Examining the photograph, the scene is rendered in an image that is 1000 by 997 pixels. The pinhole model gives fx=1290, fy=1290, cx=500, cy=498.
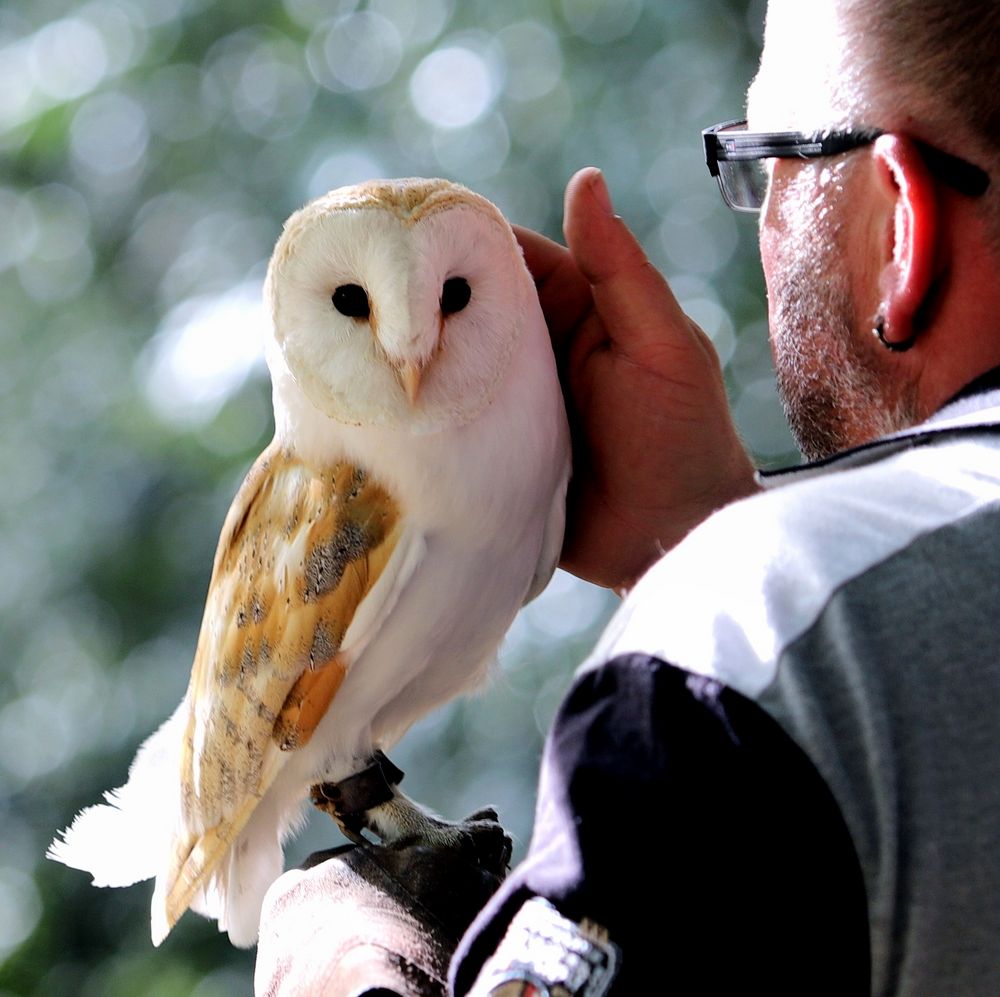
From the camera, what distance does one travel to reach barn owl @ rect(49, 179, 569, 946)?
0.96 metres

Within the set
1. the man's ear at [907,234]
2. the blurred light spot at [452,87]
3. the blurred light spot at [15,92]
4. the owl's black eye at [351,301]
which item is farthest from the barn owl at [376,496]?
the blurred light spot at [15,92]

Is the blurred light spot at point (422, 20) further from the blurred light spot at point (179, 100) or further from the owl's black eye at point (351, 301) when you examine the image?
the owl's black eye at point (351, 301)

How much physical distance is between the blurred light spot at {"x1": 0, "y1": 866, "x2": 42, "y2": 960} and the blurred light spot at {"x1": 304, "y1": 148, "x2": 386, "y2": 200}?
2.08 m

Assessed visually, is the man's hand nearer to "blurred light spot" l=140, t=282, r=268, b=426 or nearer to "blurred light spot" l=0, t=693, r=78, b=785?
"blurred light spot" l=140, t=282, r=268, b=426

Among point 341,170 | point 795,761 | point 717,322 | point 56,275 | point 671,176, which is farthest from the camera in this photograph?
point 56,275

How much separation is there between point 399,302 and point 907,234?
37 cm

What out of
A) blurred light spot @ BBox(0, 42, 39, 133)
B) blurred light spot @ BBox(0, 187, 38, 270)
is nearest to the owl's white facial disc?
blurred light spot @ BBox(0, 42, 39, 133)

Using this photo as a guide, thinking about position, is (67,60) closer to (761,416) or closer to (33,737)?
(33,737)

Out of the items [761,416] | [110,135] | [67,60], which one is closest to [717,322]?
[761,416]

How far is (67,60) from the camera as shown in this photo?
3459 mm

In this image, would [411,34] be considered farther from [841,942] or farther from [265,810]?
[841,942]

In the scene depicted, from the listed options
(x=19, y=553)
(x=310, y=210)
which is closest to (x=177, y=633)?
(x=19, y=553)

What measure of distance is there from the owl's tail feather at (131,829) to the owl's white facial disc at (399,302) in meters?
0.39

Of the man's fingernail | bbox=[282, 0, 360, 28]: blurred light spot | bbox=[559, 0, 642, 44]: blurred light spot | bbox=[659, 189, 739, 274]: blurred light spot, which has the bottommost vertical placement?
bbox=[659, 189, 739, 274]: blurred light spot
